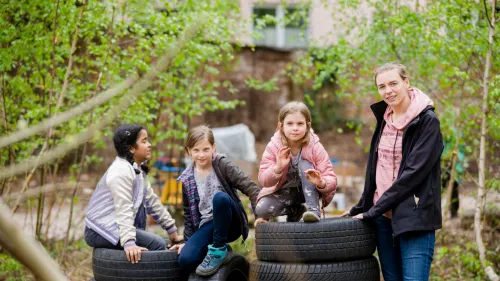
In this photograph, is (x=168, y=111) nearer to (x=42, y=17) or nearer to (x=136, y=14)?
(x=136, y=14)

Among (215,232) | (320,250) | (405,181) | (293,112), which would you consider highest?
(293,112)

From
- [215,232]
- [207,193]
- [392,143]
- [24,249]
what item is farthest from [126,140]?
[24,249]

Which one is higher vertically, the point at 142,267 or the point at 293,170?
the point at 293,170

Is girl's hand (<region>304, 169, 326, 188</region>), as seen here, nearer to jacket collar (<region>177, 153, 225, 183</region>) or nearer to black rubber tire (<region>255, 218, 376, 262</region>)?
black rubber tire (<region>255, 218, 376, 262</region>)

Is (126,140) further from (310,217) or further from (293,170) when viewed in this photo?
(310,217)

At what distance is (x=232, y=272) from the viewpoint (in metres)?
4.76

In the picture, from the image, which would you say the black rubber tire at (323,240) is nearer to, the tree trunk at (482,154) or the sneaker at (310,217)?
the sneaker at (310,217)

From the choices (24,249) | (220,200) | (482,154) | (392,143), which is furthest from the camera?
(482,154)

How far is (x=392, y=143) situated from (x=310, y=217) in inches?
27.7

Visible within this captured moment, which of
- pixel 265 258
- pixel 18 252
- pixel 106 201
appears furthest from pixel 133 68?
pixel 18 252

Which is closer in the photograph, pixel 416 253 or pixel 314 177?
pixel 416 253

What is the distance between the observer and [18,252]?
1.01 metres

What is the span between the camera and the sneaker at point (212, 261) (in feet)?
14.4

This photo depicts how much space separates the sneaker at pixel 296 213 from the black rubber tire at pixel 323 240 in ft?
1.03
